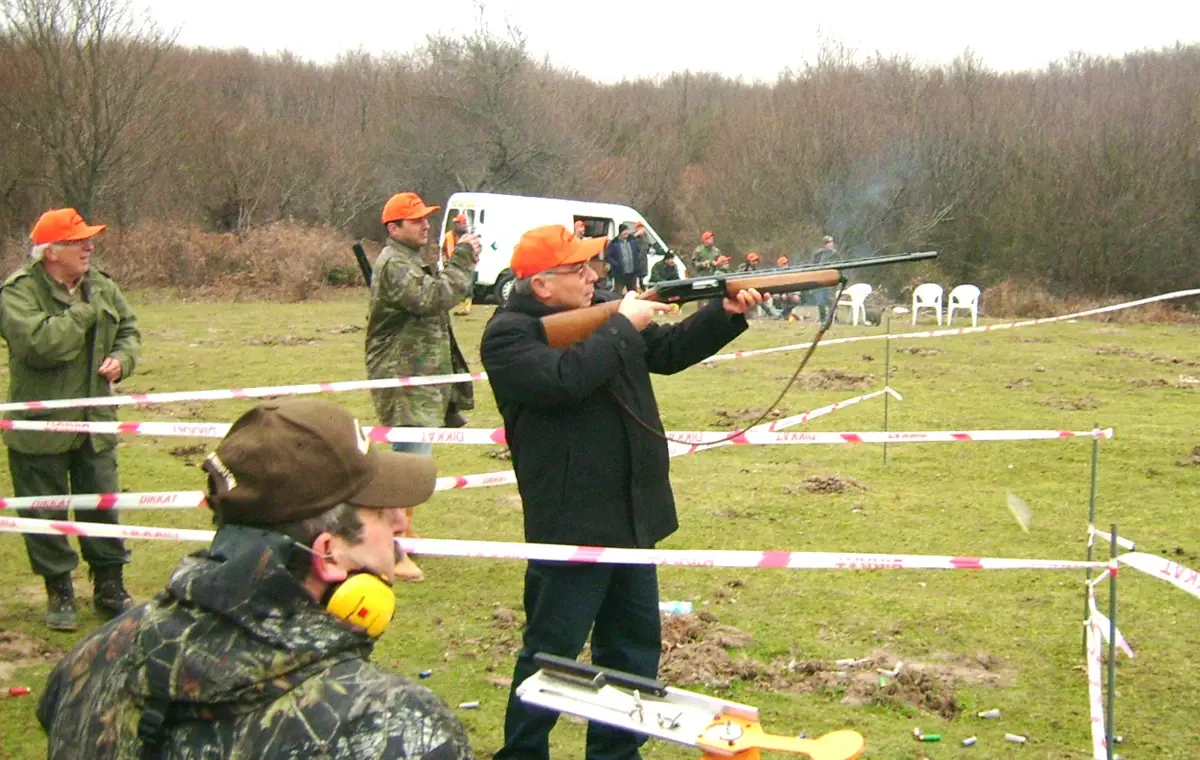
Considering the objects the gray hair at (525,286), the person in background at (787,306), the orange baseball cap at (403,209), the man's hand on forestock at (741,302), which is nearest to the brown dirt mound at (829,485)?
the orange baseball cap at (403,209)

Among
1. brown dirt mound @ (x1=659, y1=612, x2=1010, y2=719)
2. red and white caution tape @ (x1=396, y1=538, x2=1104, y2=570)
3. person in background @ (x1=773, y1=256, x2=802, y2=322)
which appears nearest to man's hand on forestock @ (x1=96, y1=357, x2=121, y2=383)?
red and white caution tape @ (x1=396, y1=538, x2=1104, y2=570)

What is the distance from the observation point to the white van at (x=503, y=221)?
2639 cm

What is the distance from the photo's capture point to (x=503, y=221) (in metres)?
27.2

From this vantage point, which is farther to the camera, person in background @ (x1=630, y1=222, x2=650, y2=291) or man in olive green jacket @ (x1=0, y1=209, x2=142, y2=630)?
person in background @ (x1=630, y1=222, x2=650, y2=291)

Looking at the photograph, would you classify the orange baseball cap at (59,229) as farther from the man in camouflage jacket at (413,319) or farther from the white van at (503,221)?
the white van at (503,221)

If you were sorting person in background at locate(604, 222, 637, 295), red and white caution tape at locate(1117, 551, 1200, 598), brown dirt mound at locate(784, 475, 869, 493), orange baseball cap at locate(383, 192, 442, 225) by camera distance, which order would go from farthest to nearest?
person in background at locate(604, 222, 637, 295), brown dirt mound at locate(784, 475, 869, 493), orange baseball cap at locate(383, 192, 442, 225), red and white caution tape at locate(1117, 551, 1200, 598)

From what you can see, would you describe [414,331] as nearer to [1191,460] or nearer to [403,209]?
[403,209]

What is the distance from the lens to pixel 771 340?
1870cm

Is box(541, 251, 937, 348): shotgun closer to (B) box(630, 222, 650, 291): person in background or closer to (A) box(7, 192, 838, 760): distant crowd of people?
(A) box(7, 192, 838, 760): distant crowd of people

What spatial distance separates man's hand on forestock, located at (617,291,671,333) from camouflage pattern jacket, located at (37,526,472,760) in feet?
7.11

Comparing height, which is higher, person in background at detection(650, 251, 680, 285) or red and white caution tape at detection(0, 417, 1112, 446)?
person in background at detection(650, 251, 680, 285)

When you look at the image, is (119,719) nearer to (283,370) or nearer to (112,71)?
(283,370)

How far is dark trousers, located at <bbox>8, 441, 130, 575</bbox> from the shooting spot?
5.68 metres

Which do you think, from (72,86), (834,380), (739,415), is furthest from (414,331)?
(72,86)
